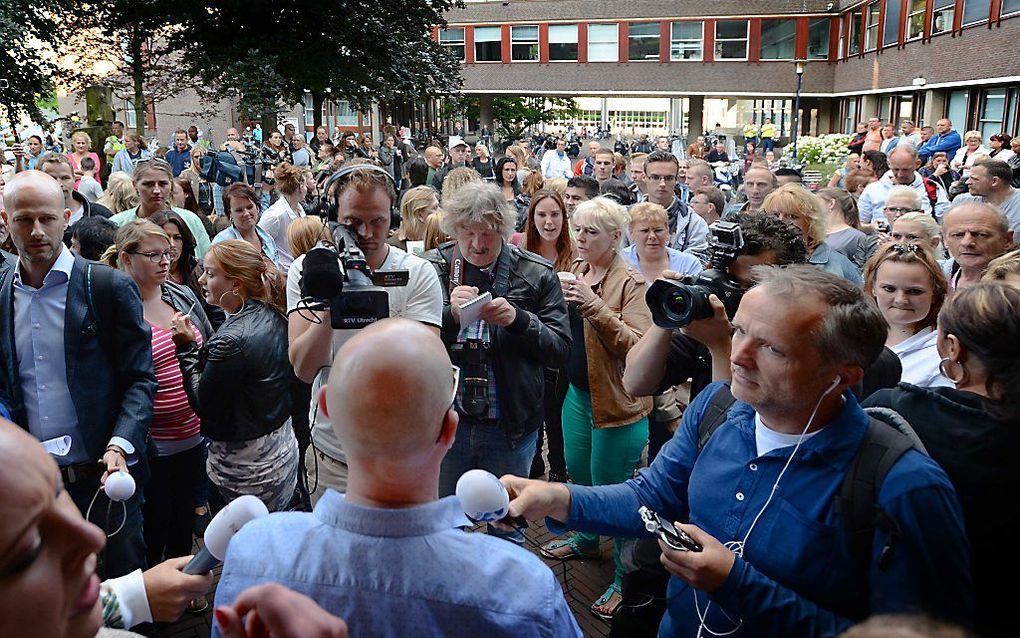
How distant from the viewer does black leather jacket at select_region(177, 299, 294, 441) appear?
3.18 metres

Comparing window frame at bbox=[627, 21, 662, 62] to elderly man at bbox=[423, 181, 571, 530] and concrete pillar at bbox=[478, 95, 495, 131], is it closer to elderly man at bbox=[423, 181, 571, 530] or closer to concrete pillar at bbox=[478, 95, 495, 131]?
concrete pillar at bbox=[478, 95, 495, 131]

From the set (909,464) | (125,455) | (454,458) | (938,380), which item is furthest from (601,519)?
(125,455)

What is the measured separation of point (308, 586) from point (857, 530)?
115cm

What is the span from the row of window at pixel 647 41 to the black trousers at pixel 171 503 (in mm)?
33208

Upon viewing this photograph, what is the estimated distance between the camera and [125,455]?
2885 mm

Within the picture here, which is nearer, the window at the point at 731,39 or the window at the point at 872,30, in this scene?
the window at the point at 872,30

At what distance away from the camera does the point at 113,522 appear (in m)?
2.93

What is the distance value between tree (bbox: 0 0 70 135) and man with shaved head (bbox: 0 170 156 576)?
1499cm

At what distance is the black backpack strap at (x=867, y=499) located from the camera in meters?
1.64

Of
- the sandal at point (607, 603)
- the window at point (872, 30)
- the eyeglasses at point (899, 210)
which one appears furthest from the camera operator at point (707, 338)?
the window at point (872, 30)

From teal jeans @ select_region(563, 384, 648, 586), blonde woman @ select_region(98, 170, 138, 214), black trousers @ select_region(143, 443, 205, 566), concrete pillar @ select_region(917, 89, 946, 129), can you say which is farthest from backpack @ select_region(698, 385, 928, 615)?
concrete pillar @ select_region(917, 89, 946, 129)

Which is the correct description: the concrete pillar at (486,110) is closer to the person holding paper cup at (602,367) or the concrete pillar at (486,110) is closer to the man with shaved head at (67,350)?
the person holding paper cup at (602,367)

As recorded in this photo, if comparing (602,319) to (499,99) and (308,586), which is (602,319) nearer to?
(308,586)

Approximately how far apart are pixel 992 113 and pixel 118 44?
851 inches
